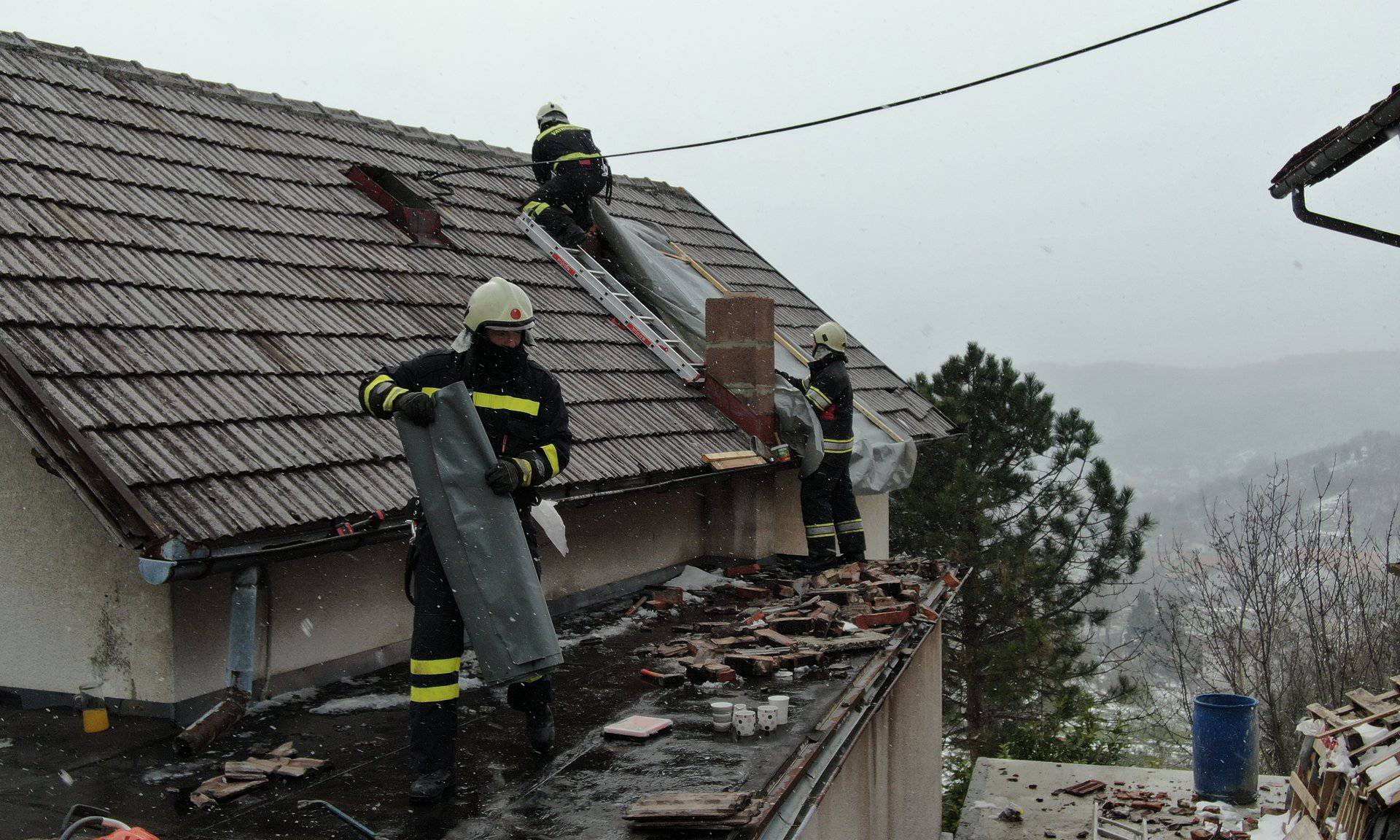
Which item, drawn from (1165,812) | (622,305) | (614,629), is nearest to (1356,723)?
(1165,812)

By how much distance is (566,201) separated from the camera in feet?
33.8

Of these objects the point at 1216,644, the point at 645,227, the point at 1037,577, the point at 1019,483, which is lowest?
the point at 1216,644

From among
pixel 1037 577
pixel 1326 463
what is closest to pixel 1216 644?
pixel 1037 577

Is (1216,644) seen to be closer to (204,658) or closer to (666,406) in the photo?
(666,406)

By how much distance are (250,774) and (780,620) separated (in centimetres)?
343

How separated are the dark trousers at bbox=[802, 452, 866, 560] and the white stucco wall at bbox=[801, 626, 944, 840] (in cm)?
114

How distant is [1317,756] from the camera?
371 inches

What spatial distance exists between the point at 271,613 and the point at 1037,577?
53.0ft

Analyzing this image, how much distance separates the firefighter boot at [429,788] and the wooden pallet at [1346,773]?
648 centimetres

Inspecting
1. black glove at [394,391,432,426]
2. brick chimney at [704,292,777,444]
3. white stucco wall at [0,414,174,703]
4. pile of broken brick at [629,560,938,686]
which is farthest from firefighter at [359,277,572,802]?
brick chimney at [704,292,777,444]

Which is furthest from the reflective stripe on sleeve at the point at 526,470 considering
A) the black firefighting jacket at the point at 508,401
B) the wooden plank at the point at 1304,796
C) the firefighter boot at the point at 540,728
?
the wooden plank at the point at 1304,796

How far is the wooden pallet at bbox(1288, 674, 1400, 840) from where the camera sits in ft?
25.6

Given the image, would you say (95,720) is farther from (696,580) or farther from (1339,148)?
(1339,148)

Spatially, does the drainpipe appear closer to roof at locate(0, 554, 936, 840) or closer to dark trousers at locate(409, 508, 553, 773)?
roof at locate(0, 554, 936, 840)
